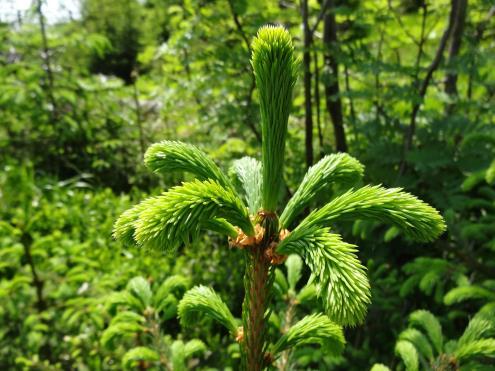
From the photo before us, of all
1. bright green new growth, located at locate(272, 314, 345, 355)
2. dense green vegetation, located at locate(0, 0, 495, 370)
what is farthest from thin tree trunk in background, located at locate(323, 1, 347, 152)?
bright green new growth, located at locate(272, 314, 345, 355)

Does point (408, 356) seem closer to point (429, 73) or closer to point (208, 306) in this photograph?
point (208, 306)

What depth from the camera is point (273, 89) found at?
72 cm

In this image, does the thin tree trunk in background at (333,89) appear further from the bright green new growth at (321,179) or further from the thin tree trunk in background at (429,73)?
the bright green new growth at (321,179)

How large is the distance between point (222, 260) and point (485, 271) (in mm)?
2380

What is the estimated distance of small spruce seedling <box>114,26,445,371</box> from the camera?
0.63 meters

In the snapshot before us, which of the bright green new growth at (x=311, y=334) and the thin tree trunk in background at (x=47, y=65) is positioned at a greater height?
the thin tree trunk in background at (x=47, y=65)

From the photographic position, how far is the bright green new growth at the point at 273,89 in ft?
2.30

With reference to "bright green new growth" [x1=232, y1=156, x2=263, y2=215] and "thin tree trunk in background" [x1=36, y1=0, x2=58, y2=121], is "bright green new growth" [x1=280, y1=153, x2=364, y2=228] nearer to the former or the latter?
"bright green new growth" [x1=232, y1=156, x2=263, y2=215]

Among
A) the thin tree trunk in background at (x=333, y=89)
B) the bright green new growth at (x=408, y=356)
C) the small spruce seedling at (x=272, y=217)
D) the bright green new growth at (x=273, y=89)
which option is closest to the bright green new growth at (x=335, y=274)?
the small spruce seedling at (x=272, y=217)

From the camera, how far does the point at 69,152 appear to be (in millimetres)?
6387

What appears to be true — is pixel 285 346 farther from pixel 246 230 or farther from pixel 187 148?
pixel 187 148

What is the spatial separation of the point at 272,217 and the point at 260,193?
130 millimetres

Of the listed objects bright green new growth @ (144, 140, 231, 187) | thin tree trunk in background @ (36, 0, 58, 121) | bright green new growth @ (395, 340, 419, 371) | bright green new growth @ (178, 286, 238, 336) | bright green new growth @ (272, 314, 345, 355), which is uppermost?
thin tree trunk in background @ (36, 0, 58, 121)

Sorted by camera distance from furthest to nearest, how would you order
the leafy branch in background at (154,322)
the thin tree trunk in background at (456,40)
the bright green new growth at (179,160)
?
1. the thin tree trunk in background at (456,40)
2. the leafy branch in background at (154,322)
3. the bright green new growth at (179,160)
